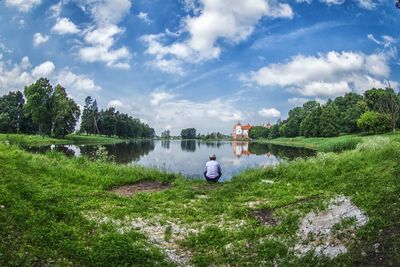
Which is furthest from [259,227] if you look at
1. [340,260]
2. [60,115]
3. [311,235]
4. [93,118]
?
[93,118]

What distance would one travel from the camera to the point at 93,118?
148250mm

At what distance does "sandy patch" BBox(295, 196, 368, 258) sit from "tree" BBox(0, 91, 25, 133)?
98612 mm

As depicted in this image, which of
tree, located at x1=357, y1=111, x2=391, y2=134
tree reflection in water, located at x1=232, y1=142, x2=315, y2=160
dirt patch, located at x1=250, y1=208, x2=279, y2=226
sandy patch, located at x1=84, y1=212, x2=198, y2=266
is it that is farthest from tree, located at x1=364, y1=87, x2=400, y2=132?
sandy patch, located at x1=84, y1=212, x2=198, y2=266

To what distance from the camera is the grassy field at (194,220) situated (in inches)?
340

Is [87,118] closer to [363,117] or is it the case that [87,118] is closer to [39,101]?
[39,101]

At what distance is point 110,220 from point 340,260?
655cm

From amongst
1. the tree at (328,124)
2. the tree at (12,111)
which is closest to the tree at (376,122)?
the tree at (328,124)

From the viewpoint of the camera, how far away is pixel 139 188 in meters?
17.9

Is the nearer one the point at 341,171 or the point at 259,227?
the point at 259,227

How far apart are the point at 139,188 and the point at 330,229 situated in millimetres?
10267

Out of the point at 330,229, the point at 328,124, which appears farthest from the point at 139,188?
the point at 328,124

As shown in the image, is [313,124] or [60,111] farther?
[313,124]

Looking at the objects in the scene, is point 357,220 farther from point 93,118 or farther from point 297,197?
point 93,118

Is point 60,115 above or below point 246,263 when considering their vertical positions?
above
